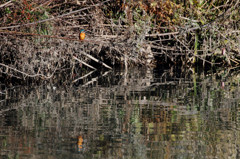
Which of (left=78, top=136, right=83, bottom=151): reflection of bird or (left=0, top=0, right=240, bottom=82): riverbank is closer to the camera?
(left=78, top=136, right=83, bottom=151): reflection of bird

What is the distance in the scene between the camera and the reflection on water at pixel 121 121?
417 cm

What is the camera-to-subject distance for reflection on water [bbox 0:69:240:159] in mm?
4168

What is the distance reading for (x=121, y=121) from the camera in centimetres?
541

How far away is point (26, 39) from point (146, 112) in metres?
3.43

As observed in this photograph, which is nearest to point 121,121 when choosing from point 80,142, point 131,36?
point 80,142

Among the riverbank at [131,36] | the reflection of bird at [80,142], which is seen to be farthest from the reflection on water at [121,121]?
the riverbank at [131,36]

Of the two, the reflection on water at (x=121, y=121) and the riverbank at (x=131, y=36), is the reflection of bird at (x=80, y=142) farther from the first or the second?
the riverbank at (x=131, y=36)

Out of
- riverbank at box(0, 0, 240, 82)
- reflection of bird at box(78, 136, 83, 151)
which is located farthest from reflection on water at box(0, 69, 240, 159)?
riverbank at box(0, 0, 240, 82)

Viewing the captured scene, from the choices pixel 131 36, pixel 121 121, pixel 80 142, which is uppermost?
pixel 131 36

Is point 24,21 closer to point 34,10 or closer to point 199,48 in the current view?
point 34,10

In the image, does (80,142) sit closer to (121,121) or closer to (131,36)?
(121,121)

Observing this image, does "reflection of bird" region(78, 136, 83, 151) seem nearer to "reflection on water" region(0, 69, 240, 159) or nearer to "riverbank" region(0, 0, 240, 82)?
"reflection on water" region(0, 69, 240, 159)

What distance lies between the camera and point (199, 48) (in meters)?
12.5

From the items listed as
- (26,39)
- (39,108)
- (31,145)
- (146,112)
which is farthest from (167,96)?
(31,145)
